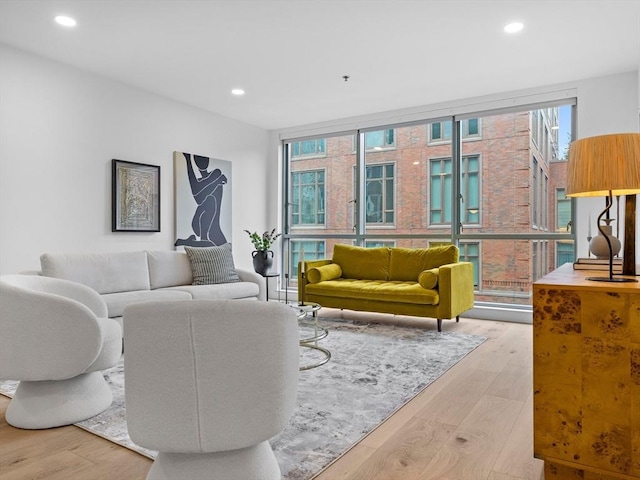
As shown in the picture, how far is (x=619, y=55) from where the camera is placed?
3.95m

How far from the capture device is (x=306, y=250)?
6676mm

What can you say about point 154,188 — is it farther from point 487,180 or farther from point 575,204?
point 575,204

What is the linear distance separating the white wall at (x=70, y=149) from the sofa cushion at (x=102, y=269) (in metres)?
0.41

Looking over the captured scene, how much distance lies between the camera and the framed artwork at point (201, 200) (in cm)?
523

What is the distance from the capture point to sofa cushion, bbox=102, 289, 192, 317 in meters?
3.62

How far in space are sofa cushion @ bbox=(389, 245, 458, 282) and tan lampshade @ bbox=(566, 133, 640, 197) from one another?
315 centimetres

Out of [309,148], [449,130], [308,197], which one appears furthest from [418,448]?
[309,148]

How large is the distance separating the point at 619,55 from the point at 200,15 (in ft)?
12.1

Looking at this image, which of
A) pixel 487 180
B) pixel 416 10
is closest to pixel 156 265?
pixel 416 10

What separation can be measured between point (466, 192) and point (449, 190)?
0.69 feet

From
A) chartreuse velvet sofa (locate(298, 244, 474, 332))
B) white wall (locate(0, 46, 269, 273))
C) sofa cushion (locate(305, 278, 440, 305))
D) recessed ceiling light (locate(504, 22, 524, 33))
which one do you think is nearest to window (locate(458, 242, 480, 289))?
chartreuse velvet sofa (locate(298, 244, 474, 332))

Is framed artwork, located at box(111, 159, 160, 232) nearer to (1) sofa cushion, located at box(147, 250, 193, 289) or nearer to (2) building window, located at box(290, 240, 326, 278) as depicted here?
(1) sofa cushion, located at box(147, 250, 193, 289)

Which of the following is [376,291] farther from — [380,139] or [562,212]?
[380,139]

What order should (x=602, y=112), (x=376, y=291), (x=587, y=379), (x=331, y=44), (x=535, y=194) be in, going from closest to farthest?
(x=587, y=379)
(x=331, y=44)
(x=602, y=112)
(x=376, y=291)
(x=535, y=194)
